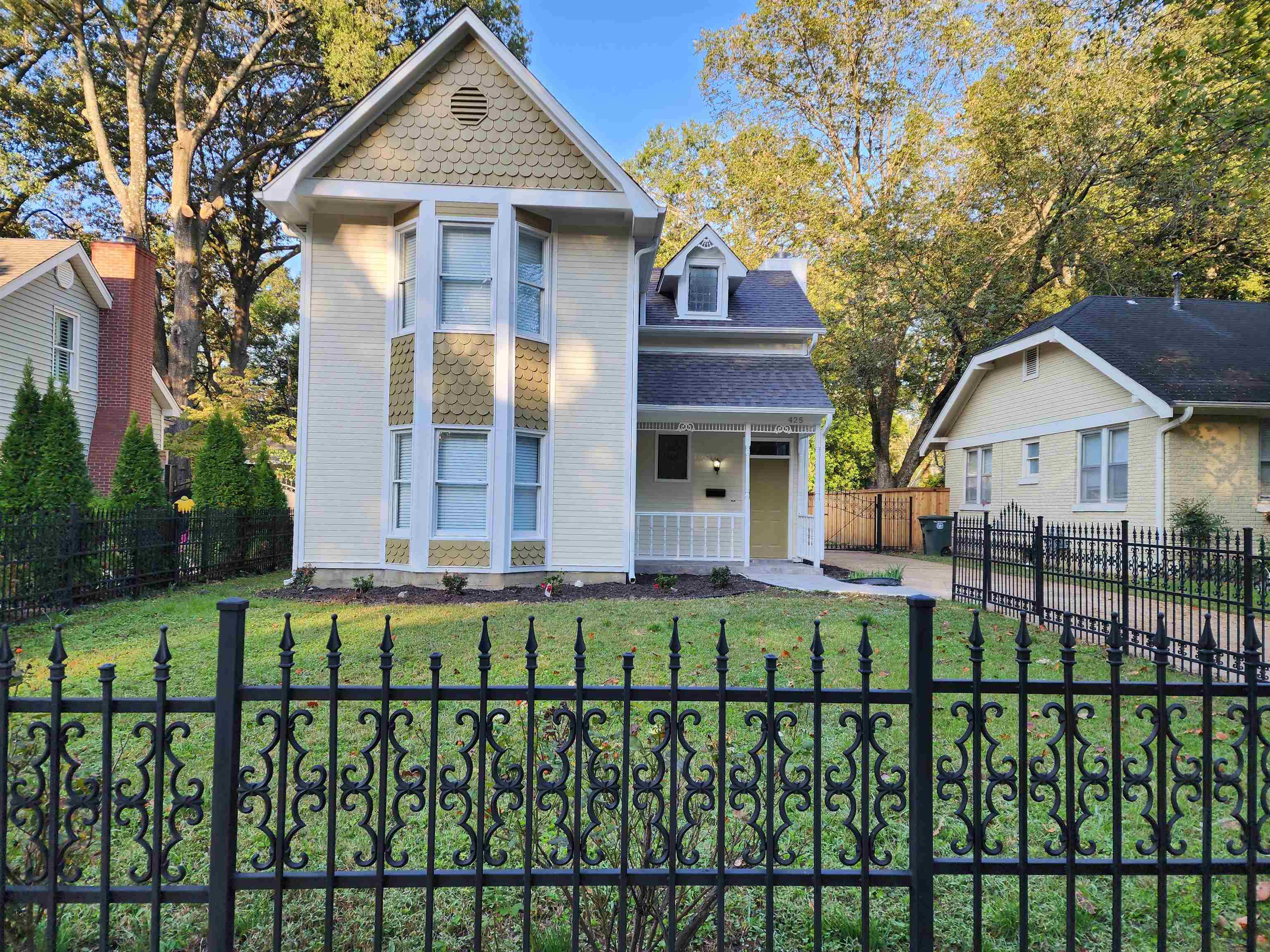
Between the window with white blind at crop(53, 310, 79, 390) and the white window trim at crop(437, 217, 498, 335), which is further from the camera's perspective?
the window with white blind at crop(53, 310, 79, 390)

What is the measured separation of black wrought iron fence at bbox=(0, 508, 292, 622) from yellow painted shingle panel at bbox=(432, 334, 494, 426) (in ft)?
15.9

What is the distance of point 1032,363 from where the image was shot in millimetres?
19016

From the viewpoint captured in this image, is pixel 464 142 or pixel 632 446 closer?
pixel 464 142

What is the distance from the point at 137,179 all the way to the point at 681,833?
2639 centimetres

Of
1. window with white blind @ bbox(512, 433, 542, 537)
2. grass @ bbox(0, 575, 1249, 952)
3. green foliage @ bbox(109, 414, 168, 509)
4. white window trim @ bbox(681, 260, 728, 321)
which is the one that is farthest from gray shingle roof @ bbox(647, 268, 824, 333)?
green foliage @ bbox(109, 414, 168, 509)

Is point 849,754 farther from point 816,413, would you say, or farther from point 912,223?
point 912,223

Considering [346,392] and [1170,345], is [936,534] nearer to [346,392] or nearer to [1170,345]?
[1170,345]

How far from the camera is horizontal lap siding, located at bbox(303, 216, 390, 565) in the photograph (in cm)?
1229

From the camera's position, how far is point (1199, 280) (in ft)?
74.8

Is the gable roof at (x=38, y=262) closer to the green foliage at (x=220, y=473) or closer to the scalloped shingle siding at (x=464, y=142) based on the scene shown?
the green foliage at (x=220, y=473)

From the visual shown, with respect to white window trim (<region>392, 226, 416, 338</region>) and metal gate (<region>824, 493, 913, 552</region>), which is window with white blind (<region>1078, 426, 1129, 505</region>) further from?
white window trim (<region>392, 226, 416, 338</region>)

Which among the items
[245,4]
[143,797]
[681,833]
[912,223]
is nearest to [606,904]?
[681,833]

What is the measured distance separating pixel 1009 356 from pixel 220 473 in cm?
2022

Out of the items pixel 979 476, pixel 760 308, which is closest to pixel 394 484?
pixel 760 308
